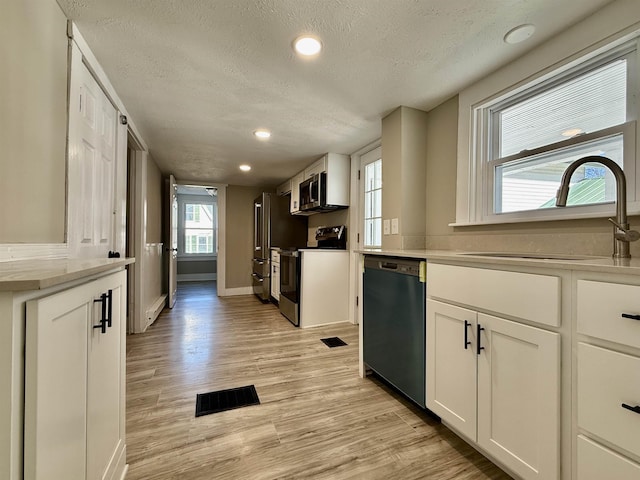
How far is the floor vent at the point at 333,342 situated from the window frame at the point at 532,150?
159 centimetres

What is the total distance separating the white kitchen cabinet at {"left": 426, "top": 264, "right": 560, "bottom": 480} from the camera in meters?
1.04

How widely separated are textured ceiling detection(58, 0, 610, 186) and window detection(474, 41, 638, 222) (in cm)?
26

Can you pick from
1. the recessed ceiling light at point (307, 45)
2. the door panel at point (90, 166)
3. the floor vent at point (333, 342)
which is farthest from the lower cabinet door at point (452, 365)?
the door panel at point (90, 166)

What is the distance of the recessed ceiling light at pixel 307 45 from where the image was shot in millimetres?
1601

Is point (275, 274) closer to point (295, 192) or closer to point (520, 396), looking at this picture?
point (295, 192)

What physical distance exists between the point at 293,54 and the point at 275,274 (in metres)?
3.30

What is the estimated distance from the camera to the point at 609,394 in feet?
2.88

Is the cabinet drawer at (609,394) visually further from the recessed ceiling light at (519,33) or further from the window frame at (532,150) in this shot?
the recessed ceiling light at (519,33)

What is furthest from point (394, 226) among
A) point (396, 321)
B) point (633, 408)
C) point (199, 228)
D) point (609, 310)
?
point (199, 228)

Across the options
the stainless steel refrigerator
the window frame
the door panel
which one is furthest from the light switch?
the stainless steel refrigerator

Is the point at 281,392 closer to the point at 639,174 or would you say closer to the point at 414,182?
the point at 414,182

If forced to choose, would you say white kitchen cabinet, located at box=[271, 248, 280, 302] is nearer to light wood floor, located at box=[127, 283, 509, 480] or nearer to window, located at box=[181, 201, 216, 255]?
light wood floor, located at box=[127, 283, 509, 480]

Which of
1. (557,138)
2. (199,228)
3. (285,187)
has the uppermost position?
(285,187)

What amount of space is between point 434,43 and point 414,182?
1.02m
